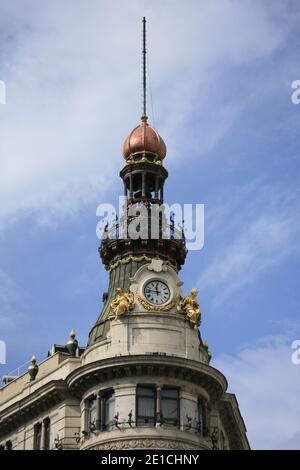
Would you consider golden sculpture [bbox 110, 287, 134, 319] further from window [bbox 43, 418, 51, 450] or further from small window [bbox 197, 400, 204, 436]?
window [bbox 43, 418, 51, 450]

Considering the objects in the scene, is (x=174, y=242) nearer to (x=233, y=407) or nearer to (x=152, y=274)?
(x=152, y=274)

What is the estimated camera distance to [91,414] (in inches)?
2916

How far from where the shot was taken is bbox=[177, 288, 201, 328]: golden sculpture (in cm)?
7619

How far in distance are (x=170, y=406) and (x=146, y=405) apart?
1596 mm

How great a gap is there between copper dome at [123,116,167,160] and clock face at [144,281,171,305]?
12947 millimetres

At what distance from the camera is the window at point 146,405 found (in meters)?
71.7

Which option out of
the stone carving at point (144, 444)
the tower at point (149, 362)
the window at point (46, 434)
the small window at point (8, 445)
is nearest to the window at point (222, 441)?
the tower at point (149, 362)

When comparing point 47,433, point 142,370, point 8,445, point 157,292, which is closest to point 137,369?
point 142,370

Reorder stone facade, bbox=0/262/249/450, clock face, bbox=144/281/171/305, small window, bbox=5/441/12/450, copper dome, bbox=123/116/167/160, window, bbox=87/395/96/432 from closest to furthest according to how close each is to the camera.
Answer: stone facade, bbox=0/262/249/450 → window, bbox=87/395/96/432 → clock face, bbox=144/281/171/305 → small window, bbox=5/441/12/450 → copper dome, bbox=123/116/167/160

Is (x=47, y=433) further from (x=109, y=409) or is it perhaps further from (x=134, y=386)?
(x=134, y=386)

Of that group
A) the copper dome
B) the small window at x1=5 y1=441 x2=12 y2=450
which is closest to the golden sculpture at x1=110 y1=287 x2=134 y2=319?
the small window at x1=5 y1=441 x2=12 y2=450
